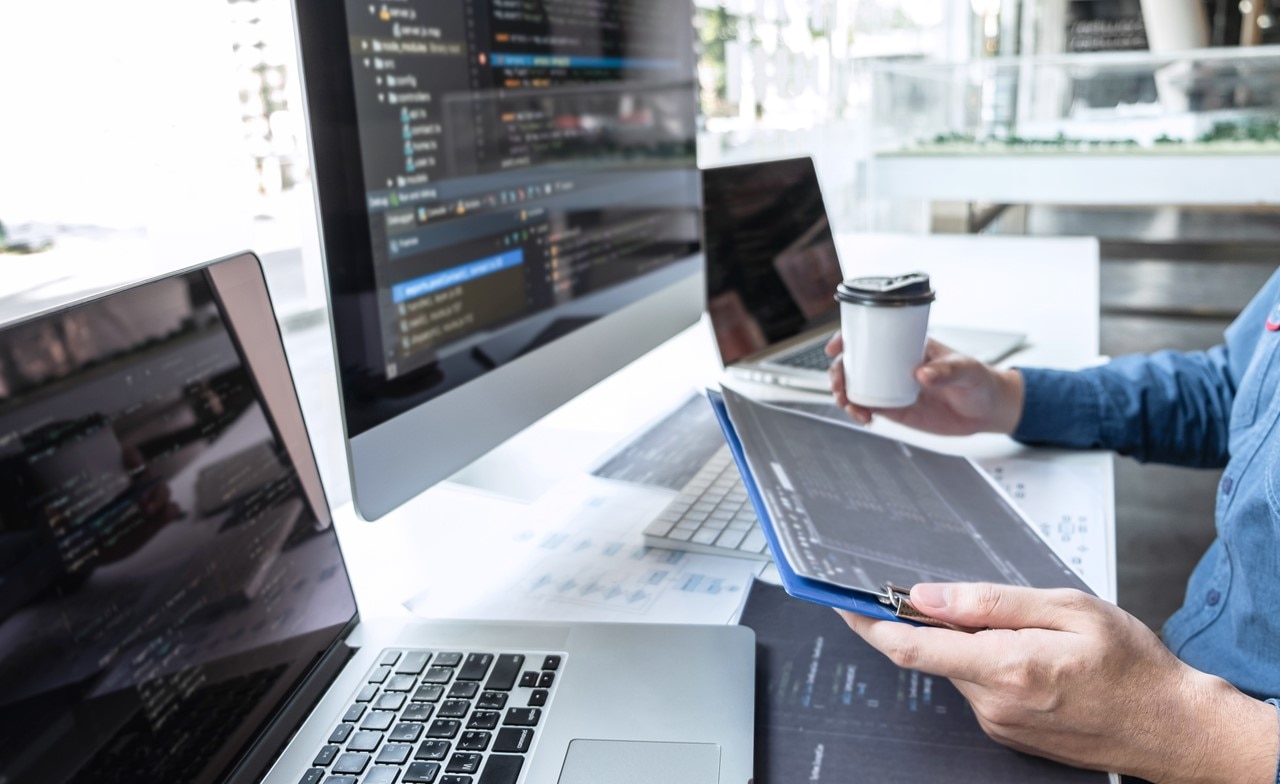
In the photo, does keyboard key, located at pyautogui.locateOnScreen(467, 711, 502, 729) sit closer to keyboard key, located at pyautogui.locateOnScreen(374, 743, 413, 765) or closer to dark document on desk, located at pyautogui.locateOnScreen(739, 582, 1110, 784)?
keyboard key, located at pyautogui.locateOnScreen(374, 743, 413, 765)

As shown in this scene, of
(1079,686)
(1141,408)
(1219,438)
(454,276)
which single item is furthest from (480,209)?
(1219,438)

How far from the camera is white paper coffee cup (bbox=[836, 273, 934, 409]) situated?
78 centimetres

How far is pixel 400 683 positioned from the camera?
1.66 ft

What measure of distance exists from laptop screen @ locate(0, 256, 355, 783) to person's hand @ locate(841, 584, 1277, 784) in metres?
0.32

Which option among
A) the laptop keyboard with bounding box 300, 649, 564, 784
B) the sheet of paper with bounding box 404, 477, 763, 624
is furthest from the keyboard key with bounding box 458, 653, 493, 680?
the sheet of paper with bounding box 404, 477, 763, 624

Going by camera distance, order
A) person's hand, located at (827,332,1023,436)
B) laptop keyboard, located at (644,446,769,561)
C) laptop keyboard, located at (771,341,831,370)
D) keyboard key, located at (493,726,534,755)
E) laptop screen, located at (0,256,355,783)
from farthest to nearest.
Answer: laptop keyboard, located at (771,341,831,370) → person's hand, located at (827,332,1023,436) → laptop keyboard, located at (644,446,769,561) → keyboard key, located at (493,726,534,755) → laptop screen, located at (0,256,355,783)

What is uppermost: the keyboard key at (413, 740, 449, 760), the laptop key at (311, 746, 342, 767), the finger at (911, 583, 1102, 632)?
the finger at (911, 583, 1102, 632)

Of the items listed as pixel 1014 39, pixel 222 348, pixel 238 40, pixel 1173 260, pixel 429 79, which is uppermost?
pixel 1014 39

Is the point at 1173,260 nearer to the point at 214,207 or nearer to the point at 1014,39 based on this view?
the point at 1014,39

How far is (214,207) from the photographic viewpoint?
112 centimetres

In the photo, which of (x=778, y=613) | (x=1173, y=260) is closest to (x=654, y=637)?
(x=778, y=613)

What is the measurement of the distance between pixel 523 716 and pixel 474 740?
3cm

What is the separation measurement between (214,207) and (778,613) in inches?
34.7

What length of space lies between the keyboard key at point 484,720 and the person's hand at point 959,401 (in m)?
0.54
